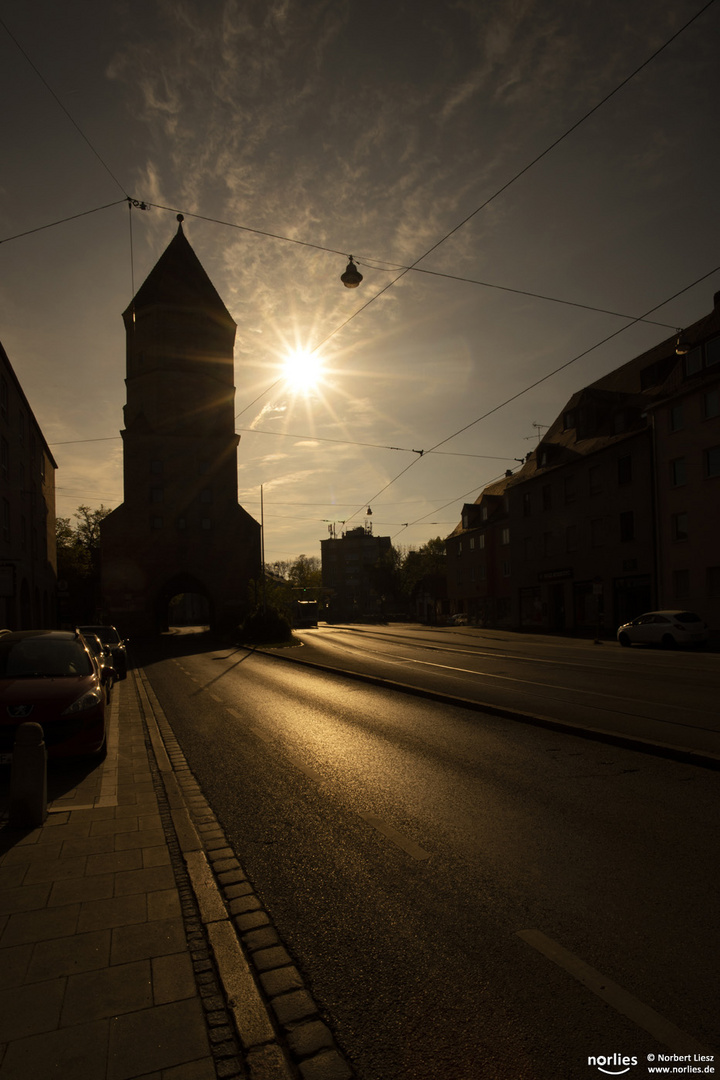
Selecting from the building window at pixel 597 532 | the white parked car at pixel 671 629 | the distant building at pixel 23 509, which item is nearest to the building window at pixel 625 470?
the building window at pixel 597 532

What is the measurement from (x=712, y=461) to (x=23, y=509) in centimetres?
3133

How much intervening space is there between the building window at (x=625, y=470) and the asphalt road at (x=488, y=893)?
29923 mm

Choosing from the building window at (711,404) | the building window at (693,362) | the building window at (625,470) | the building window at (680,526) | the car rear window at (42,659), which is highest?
the building window at (693,362)

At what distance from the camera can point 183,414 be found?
172 feet

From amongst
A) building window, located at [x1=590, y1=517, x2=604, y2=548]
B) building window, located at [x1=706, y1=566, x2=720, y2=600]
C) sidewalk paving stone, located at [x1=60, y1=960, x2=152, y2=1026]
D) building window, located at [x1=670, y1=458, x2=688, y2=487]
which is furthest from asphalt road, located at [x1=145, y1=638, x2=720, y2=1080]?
building window, located at [x1=590, y1=517, x2=604, y2=548]

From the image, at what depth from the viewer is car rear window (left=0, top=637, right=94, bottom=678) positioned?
8.96 m

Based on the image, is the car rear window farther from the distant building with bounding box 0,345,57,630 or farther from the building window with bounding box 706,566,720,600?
the building window with bounding box 706,566,720,600

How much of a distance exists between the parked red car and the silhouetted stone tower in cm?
3997

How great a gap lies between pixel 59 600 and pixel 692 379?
142ft

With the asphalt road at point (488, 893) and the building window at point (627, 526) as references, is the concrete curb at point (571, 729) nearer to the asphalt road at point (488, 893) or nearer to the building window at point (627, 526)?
the asphalt road at point (488, 893)

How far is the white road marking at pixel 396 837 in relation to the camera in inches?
196

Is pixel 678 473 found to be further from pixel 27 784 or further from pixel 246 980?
pixel 246 980

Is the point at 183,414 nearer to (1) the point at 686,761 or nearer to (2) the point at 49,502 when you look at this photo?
(2) the point at 49,502

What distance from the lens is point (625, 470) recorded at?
36594mm
